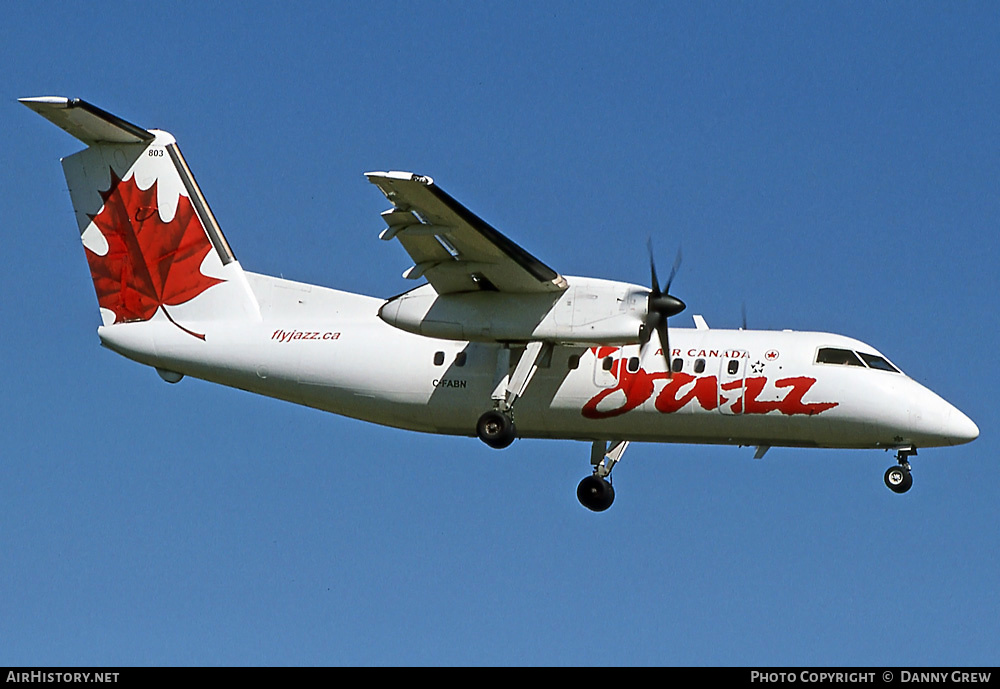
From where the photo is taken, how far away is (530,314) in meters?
19.5

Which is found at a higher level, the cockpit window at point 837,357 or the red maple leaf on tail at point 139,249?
the red maple leaf on tail at point 139,249

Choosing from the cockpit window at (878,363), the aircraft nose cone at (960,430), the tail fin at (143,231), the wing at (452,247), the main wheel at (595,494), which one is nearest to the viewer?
the wing at (452,247)

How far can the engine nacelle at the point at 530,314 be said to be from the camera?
1917 centimetres

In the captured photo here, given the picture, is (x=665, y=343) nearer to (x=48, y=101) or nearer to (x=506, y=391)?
(x=506, y=391)

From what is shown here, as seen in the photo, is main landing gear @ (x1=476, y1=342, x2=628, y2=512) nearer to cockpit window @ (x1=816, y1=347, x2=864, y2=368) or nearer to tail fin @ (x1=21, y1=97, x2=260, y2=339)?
cockpit window @ (x1=816, y1=347, x2=864, y2=368)

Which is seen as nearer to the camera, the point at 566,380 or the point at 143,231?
the point at 566,380

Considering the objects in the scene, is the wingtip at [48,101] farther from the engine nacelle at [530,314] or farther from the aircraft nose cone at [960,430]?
the aircraft nose cone at [960,430]

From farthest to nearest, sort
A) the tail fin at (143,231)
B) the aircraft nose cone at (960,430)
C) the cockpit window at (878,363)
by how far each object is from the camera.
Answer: the tail fin at (143,231)
the cockpit window at (878,363)
the aircraft nose cone at (960,430)

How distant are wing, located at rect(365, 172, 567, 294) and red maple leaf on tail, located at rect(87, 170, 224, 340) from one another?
4455 mm

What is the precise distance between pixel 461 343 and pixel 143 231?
18.0 ft

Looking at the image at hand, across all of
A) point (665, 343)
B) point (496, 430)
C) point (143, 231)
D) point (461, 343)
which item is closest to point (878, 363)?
point (665, 343)

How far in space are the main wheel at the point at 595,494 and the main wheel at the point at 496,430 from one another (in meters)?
1.83

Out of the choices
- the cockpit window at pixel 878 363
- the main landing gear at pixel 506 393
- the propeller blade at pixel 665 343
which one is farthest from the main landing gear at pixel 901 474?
the main landing gear at pixel 506 393
